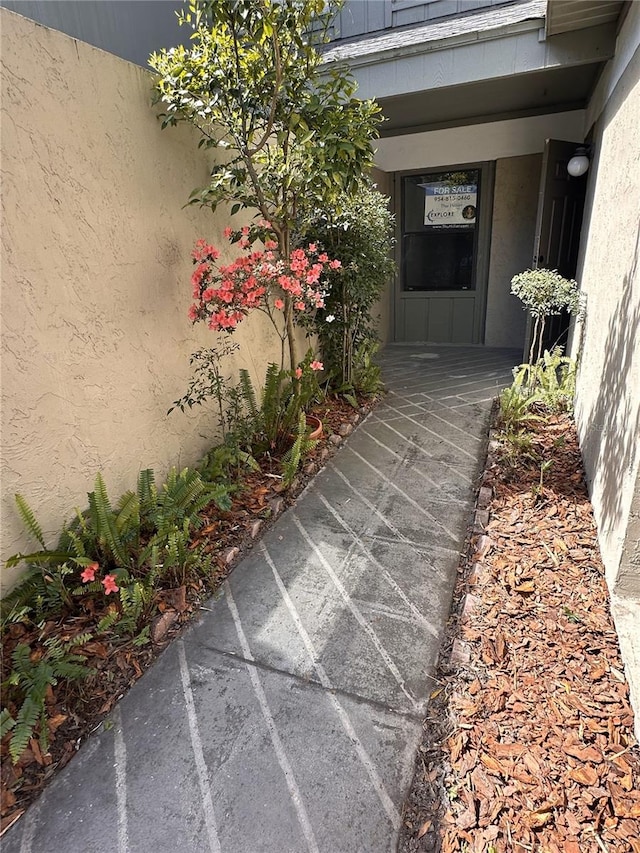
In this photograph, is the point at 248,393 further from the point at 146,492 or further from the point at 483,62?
the point at 483,62

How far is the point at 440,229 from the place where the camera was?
677 cm

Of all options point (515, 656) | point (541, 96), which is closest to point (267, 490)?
point (515, 656)

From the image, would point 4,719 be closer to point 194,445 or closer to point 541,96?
Answer: point 194,445

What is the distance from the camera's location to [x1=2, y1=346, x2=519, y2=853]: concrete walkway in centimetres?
136

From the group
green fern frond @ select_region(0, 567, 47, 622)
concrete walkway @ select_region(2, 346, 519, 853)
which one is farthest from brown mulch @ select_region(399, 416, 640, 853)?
green fern frond @ select_region(0, 567, 47, 622)

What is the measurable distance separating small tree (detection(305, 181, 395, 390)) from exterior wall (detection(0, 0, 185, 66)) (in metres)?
3.29

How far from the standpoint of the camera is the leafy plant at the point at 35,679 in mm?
1476

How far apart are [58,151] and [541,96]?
5308mm

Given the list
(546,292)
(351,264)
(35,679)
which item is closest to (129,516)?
(35,679)

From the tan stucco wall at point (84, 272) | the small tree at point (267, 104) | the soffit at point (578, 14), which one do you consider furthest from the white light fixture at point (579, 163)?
the tan stucco wall at point (84, 272)

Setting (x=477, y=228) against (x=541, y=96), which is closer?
(x=541, y=96)

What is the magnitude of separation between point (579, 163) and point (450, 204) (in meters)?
2.17

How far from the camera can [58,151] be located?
206 cm

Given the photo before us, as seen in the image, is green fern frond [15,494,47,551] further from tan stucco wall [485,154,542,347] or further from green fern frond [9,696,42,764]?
tan stucco wall [485,154,542,347]
